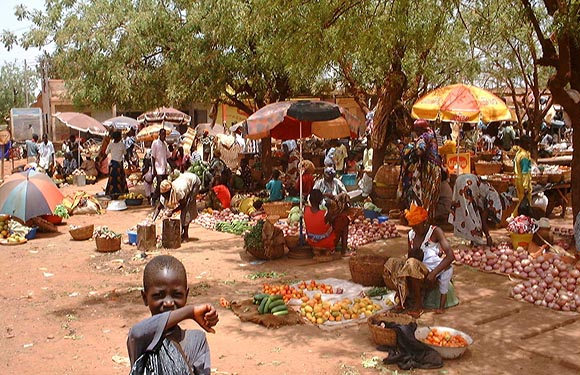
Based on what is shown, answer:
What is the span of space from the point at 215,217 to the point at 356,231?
3671mm

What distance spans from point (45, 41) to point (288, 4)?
10524 mm

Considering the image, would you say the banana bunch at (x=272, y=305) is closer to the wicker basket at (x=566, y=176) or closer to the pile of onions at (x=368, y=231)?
the pile of onions at (x=368, y=231)

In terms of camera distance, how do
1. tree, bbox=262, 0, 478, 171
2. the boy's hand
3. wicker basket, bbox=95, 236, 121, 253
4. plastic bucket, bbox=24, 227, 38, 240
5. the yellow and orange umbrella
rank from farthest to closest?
the yellow and orange umbrella
plastic bucket, bbox=24, 227, 38, 240
wicker basket, bbox=95, 236, 121, 253
tree, bbox=262, 0, 478, 171
the boy's hand

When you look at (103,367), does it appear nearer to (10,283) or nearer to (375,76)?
(10,283)

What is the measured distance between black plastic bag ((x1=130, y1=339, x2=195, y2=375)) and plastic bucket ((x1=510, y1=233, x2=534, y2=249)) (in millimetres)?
8082

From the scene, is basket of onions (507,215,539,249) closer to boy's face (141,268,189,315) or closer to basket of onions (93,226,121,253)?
basket of onions (93,226,121,253)

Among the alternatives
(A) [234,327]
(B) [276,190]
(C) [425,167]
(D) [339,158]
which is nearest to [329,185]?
(C) [425,167]

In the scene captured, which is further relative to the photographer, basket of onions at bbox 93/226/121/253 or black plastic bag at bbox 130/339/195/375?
basket of onions at bbox 93/226/121/253

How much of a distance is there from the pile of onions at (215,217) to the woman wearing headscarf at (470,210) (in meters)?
4.84

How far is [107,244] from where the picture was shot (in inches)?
407

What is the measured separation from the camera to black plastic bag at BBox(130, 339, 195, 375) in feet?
7.28

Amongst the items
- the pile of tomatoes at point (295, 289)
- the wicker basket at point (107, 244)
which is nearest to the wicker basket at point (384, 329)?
the pile of tomatoes at point (295, 289)

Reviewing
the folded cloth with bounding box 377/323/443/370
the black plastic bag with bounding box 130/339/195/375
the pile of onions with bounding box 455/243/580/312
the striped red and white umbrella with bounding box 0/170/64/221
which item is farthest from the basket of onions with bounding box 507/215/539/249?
the striped red and white umbrella with bounding box 0/170/64/221

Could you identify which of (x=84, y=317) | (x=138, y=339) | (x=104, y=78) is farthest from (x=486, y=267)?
(x=104, y=78)
